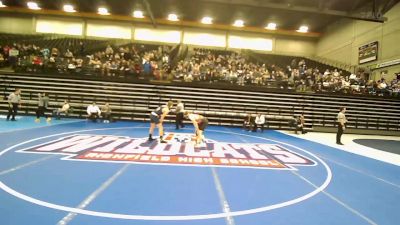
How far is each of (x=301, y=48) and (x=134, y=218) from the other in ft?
105

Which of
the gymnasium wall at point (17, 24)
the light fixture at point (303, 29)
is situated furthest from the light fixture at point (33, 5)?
the light fixture at point (303, 29)

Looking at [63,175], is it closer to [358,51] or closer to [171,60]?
[171,60]

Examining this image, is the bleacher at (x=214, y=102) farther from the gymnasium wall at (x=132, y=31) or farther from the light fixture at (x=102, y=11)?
the gymnasium wall at (x=132, y=31)

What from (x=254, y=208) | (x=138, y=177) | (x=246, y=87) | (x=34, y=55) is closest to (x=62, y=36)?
(x=34, y=55)

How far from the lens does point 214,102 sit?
1931 cm

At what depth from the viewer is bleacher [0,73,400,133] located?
60.5 ft

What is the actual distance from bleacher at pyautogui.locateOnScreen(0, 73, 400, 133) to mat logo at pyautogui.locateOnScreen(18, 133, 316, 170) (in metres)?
8.92

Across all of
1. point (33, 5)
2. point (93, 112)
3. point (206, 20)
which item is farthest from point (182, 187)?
point (33, 5)

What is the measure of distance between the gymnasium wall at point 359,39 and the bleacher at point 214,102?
13.5ft

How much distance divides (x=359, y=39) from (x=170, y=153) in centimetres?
2393

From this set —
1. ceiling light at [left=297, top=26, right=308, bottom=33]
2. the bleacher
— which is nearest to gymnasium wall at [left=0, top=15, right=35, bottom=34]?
the bleacher

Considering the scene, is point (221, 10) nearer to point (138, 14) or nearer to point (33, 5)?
point (138, 14)

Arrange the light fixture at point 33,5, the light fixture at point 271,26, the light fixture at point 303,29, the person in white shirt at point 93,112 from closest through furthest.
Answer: the person in white shirt at point 93,112 → the light fixture at point 33,5 → the light fixture at point 271,26 → the light fixture at point 303,29

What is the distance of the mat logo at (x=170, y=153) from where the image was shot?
6.82 meters
